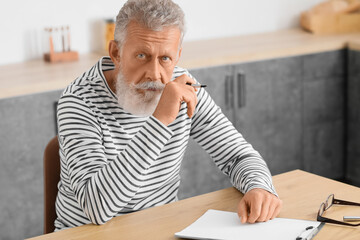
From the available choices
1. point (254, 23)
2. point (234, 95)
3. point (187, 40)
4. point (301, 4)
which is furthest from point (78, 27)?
point (301, 4)

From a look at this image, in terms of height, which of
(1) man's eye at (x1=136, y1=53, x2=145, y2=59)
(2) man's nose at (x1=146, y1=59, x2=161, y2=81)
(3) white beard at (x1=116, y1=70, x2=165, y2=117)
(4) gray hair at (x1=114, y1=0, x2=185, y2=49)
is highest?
(4) gray hair at (x1=114, y1=0, x2=185, y2=49)

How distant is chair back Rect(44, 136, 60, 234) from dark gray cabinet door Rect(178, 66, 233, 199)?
4.10 feet

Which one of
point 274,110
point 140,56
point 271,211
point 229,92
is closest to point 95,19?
point 229,92

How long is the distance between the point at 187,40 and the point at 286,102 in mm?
709

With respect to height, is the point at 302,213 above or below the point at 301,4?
below

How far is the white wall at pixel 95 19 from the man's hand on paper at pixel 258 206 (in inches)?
75.5

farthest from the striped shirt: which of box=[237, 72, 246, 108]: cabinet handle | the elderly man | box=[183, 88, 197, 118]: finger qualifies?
box=[237, 72, 246, 108]: cabinet handle

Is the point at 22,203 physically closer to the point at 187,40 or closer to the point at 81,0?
the point at 81,0

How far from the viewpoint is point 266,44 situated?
3365 millimetres

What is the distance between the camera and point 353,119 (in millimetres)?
3496

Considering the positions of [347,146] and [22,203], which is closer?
[22,203]

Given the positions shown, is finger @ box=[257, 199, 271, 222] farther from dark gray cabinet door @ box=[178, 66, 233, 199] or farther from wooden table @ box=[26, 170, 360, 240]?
dark gray cabinet door @ box=[178, 66, 233, 199]

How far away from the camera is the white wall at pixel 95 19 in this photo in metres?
3.03

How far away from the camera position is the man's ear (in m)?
1.71
